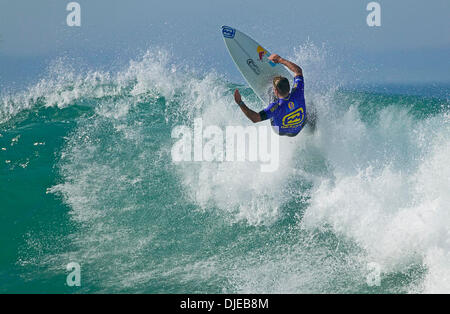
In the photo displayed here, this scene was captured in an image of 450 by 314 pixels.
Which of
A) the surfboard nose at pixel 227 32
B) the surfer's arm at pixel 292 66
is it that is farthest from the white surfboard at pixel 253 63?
the surfer's arm at pixel 292 66

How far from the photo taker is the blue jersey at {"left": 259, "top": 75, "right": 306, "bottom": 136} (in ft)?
21.6

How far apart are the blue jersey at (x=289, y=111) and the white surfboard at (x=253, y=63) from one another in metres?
1.38

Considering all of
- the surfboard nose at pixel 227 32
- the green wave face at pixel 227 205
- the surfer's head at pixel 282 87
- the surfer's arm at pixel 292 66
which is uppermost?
the surfboard nose at pixel 227 32

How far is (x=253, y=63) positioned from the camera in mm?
8312

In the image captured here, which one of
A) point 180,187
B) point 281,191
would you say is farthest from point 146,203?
point 281,191

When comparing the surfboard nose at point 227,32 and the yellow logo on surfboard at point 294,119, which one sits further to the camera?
the surfboard nose at point 227,32

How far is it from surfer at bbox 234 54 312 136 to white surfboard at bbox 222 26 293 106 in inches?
45.4

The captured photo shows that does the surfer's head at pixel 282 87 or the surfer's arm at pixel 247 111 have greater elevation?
the surfer's head at pixel 282 87

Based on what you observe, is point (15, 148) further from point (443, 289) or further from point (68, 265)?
point (443, 289)

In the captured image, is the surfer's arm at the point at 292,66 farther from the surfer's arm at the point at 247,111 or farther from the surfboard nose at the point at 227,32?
the surfboard nose at the point at 227,32

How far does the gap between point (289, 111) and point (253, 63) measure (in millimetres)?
2037

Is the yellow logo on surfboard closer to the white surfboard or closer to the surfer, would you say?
the surfer

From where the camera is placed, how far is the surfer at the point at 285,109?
652cm

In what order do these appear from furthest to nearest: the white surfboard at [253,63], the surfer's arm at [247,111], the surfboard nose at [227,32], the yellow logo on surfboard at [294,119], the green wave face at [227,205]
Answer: the surfboard nose at [227,32], the white surfboard at [253,63], the yellow logo on surfboard at [294,119], the surfer's arm at [247,111], the green wave face at [227,205]
